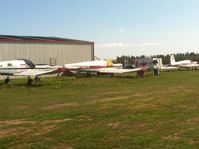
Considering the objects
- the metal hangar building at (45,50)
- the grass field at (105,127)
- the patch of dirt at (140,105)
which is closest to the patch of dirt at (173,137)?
the grass field at (105,127)

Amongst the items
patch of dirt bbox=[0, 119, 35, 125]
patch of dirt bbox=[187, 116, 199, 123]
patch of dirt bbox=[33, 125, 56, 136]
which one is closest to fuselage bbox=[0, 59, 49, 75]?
patch of dirt bbox=[0, 119, 35, 125]

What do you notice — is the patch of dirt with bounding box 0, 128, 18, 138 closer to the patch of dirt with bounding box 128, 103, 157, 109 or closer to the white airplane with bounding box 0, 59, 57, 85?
the patch of dirt with bounding box 128, 103, 157, 109

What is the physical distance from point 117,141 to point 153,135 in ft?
3.50

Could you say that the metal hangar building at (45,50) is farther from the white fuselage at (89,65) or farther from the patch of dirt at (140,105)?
the patch of dirt at (140,105)

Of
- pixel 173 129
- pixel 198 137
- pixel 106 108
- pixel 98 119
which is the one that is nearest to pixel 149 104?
pixel 106 108

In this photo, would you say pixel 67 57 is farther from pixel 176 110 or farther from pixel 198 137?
pixel 198 137

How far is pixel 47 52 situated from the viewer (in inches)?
2077

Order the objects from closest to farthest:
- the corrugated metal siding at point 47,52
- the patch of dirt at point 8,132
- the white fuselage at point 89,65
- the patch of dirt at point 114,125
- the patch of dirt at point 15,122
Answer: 1. the patch of dirt at point 8,132
2. the patch of dirt at point 114,125
3. the patch of dirt at point 15,122
4. the white fuselage at point 89,65
5. the corrugated metal siding at point 47,52

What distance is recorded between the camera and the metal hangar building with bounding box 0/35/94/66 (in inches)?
1897

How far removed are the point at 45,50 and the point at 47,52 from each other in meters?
0.42

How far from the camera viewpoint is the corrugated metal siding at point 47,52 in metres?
48.1

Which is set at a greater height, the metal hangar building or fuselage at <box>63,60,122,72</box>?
the metal hangar building

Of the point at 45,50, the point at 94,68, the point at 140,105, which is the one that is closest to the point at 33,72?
the point at 94,68

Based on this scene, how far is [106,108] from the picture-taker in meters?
15.9
